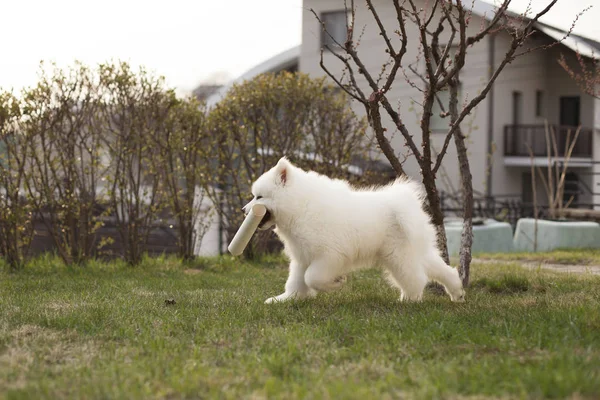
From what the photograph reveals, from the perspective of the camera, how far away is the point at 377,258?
21.9ft

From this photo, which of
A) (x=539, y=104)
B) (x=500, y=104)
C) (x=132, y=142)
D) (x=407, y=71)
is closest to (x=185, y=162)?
(x=132, y=142)

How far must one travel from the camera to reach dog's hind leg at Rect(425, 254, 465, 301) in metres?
6.66

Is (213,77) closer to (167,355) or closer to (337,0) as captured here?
(337,0)

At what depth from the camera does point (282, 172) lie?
6395mm

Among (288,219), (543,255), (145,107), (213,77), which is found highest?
(213,77)

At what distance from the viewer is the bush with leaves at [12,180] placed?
31.4 ft

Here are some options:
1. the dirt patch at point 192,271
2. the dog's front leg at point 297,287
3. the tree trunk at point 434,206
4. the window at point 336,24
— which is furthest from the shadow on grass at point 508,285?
the window at point 336,24

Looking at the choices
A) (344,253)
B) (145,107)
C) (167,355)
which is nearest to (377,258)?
(344,253)

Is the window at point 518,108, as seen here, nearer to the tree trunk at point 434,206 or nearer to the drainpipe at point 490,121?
the drainpipe at point 490,121

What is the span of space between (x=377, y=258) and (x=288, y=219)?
91 cm

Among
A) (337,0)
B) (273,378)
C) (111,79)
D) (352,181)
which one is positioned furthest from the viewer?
(337,0)

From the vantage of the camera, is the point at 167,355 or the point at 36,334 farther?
the point at 36,334

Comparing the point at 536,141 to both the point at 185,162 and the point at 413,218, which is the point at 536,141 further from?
the point at 413,218

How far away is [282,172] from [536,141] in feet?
62.8
